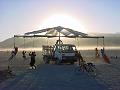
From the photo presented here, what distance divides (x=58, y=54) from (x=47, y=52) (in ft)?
15.5

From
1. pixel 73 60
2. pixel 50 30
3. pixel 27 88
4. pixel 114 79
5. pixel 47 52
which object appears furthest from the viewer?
pixel 50 30

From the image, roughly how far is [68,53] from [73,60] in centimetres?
81

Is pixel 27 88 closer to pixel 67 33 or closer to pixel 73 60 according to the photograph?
pixel 73 60

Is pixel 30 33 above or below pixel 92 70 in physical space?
above

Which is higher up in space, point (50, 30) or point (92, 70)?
point (50, 30)

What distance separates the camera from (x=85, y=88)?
2223cm

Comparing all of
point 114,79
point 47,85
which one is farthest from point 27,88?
point 114,79

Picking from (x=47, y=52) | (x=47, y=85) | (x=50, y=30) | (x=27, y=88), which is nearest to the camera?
(x=27, y=88)

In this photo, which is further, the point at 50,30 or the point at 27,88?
the point at 50,30

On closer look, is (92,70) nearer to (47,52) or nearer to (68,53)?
(68,53)

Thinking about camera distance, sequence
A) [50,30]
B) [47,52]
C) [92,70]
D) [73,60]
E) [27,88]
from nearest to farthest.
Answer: [27,88] < [92,70] < [73,60] < [47,52] < [50,30]

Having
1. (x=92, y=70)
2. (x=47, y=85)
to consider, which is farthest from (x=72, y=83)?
(x=92, y=70)

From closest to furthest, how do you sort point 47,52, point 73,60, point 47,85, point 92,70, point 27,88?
point 27,88 < point 47,85 < point 92,70 < point 73,60 < point 47,52

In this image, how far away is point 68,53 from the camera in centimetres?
4172
